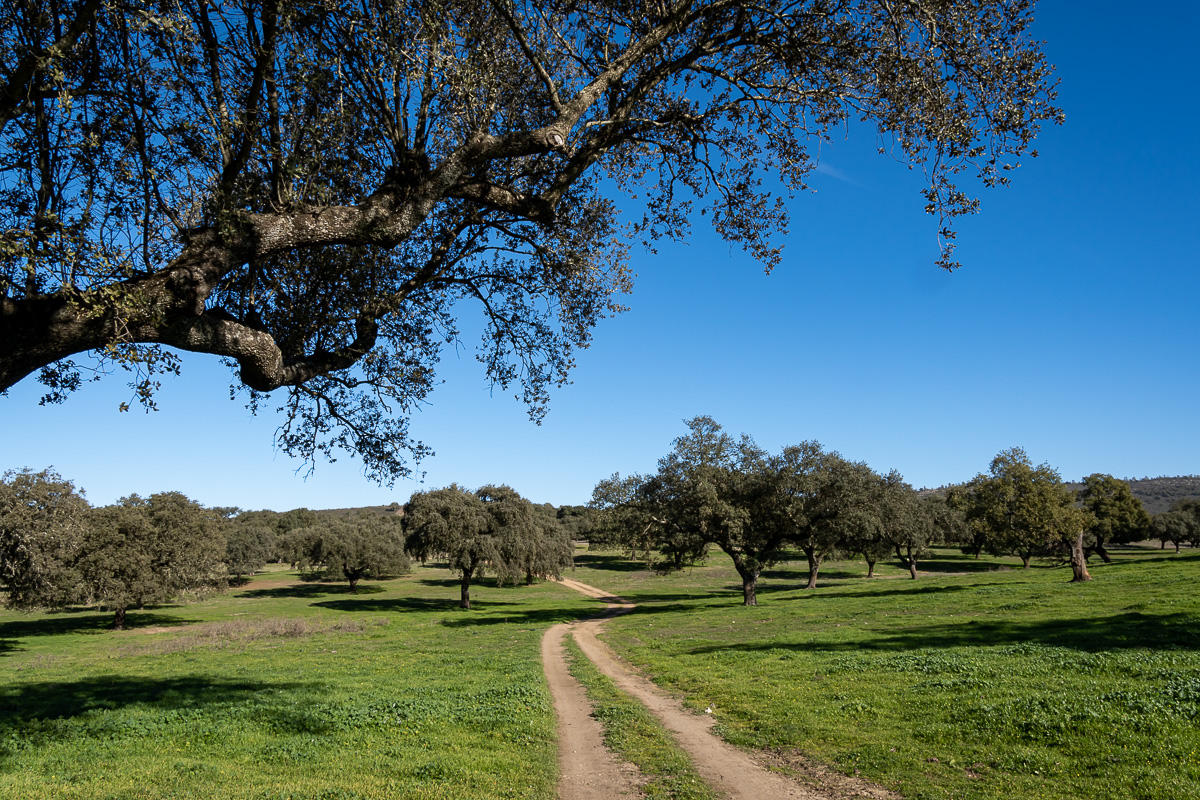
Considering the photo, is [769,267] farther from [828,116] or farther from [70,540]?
[70,540]

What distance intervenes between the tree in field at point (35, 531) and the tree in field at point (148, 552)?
29.2 feet

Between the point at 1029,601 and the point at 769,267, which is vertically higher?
the point at 769,267

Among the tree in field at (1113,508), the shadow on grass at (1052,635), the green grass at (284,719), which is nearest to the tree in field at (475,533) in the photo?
the green grass at (284,719)

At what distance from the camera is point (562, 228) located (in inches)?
421

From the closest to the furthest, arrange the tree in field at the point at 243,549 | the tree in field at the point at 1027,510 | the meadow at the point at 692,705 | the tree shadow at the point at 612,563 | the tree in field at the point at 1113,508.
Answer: the meadow at the point at 692,705 < the tree in field at the point at 1027,510 < the tree in field at the point at 1113,508 < the tree in field at the point at 243,549 < the tree shadow at the point at 612,563

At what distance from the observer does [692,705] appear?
13898 mm

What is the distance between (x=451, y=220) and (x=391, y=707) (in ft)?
34.3

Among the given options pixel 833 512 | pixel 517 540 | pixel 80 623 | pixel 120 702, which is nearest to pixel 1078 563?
pixel 833 512

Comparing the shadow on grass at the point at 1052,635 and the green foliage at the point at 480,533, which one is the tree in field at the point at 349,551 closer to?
the green foliage at the point at 480,533

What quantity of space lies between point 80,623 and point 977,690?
62298 mm

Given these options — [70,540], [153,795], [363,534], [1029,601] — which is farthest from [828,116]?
[363,534]

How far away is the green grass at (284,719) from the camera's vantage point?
885 cm

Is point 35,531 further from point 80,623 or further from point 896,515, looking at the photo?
point 896,515

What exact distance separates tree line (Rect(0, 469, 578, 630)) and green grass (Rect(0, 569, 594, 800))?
551 centimetres
